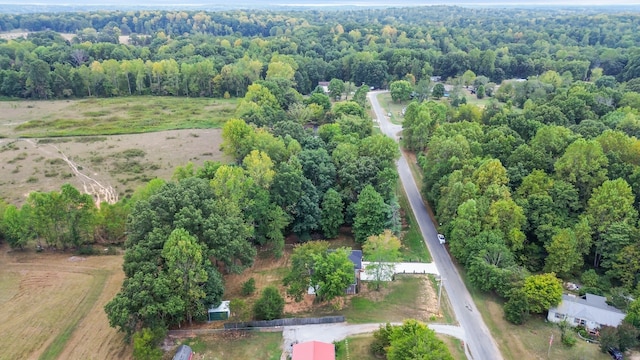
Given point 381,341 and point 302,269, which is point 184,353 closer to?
point 302,269

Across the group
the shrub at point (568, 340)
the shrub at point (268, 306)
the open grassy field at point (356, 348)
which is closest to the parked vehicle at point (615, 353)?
the shrub at point (568, 340)

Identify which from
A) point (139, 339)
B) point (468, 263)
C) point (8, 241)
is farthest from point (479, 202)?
point (8, 241)

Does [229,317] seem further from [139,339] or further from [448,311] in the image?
[448,311]

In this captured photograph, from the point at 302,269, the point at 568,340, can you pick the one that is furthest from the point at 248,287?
the point at 568,340

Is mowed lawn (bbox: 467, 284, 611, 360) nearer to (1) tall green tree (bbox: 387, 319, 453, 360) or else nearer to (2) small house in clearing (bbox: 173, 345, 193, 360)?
(1) tall green tree (bbox: 387, 319, 453, 360)

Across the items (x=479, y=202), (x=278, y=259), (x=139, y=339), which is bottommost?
(x=278, y=259)

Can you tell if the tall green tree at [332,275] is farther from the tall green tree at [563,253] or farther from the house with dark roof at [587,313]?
the tall green tree at [563,253]
